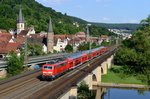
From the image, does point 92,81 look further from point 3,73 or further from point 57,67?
point 57,67

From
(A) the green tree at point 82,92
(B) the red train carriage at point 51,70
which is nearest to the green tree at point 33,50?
(A) the green tree at point 82,92

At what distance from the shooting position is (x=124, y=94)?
81125 millimetres

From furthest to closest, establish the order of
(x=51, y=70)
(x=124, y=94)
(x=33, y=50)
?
(x=33, y=50) < (x=124, y=94) < (x=51, y=70)

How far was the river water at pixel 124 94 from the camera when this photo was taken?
255 ft

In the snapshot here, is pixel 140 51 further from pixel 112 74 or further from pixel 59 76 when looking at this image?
pixel 112 74

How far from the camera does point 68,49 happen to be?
160 meters

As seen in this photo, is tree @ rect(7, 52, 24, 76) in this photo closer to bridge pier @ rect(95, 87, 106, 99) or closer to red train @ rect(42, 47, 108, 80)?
red train @ rect(42, 47, 108, 80)

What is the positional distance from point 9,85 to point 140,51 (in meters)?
19.2

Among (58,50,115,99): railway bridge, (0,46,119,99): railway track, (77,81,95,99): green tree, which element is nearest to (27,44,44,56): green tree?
(58,50,115,99): railway bridge

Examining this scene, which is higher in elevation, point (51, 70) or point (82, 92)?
point (51, 70)

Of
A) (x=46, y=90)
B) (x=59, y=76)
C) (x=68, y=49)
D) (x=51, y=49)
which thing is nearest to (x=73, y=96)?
(x=46, y=90)

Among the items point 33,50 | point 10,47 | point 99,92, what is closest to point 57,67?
point 99,92

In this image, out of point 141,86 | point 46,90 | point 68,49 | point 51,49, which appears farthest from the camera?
point 68,49

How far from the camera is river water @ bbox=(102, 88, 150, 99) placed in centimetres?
7760
